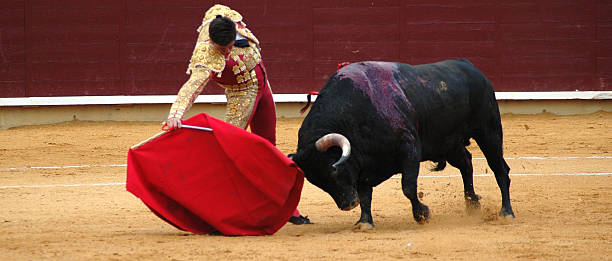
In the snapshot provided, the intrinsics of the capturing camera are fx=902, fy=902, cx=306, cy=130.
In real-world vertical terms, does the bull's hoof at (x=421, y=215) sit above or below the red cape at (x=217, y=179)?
below

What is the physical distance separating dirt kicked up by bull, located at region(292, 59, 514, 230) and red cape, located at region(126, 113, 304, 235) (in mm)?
152

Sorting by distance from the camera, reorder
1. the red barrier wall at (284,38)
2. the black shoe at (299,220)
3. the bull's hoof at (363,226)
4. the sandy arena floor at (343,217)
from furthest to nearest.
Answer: the red barrier wall at (284,38) → the black shoe at (299,220) → the bull's hoof at (363,226) → the sandy arena floor at (343,217)

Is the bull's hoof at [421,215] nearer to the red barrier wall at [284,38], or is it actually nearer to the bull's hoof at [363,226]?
the bull's hoof at [363,226]

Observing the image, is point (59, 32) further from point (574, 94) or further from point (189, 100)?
point (189, 100)

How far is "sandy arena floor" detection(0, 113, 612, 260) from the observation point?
11.8ft

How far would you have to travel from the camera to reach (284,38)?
10.2 m

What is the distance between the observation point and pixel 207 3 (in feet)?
33.4

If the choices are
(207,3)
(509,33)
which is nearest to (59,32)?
(207,3)

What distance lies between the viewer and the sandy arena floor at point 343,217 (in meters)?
3.59

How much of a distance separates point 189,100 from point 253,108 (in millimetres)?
461

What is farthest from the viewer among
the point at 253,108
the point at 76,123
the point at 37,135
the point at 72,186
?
the point at 76,123

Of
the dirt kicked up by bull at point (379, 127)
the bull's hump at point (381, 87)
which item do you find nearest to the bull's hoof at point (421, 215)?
the dirt kicked up by bull at point (379, 127)

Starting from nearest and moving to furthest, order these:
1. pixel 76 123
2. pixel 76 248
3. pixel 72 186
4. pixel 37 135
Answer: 1. pixel 76 248
2. pixel 72 186
3. pixel 37 135
4. pixel 76 123

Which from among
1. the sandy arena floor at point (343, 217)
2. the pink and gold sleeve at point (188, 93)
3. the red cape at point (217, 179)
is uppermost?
the pink and gold sleeve at point (188, 93)
